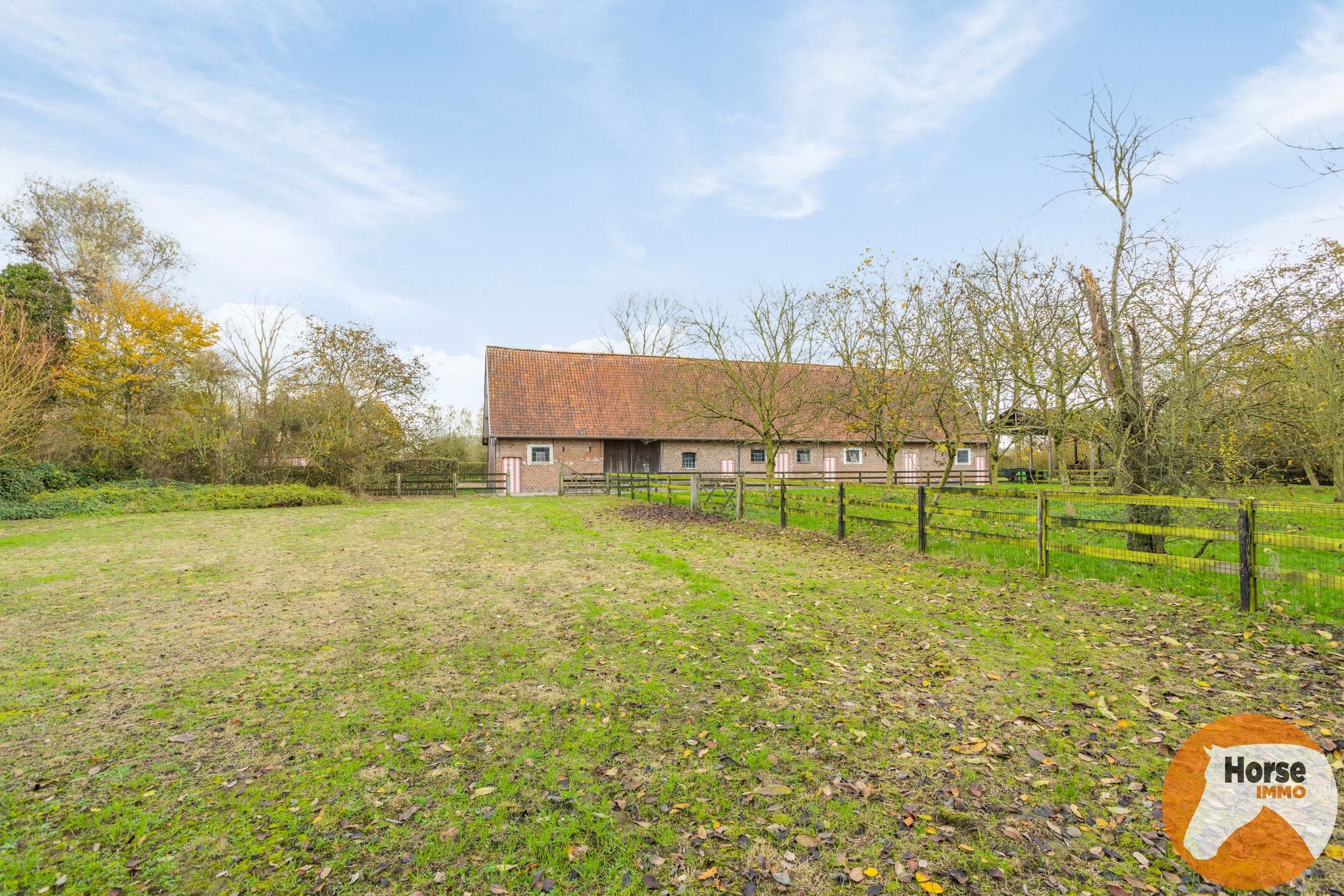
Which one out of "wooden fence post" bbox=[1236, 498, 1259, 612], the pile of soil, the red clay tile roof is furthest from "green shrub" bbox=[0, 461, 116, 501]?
"wooden fence post" bbox=[1236, 498, 1259, 612]

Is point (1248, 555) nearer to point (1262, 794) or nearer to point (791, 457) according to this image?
point (1262, 794)

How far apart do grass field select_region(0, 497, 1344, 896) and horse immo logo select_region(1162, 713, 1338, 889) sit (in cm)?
11

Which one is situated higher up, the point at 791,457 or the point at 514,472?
the point at 791,457

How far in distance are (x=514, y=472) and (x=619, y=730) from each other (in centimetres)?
2209

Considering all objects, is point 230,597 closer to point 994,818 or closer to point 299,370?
point 994,818

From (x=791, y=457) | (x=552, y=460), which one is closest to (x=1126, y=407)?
(x=791, y=457)

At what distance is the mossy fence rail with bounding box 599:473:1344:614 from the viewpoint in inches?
211

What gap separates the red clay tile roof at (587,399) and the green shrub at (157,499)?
738 cm

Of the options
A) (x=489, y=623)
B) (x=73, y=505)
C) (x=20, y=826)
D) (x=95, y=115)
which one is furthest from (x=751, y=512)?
(x=73, y=505)

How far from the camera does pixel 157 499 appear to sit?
17.1 meters

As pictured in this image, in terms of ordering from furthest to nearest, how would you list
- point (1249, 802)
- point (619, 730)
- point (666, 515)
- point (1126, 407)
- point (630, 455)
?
point (630, 455), point (666, 515), point (1126, 407), point (619, 730), point (1249, 802)

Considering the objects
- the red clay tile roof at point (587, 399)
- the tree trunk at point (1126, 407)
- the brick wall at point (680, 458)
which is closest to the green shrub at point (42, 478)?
the red clay tile roof at point (587, 399)

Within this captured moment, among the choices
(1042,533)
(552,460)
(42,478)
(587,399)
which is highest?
(587,399)

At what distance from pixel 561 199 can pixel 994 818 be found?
678 inches
